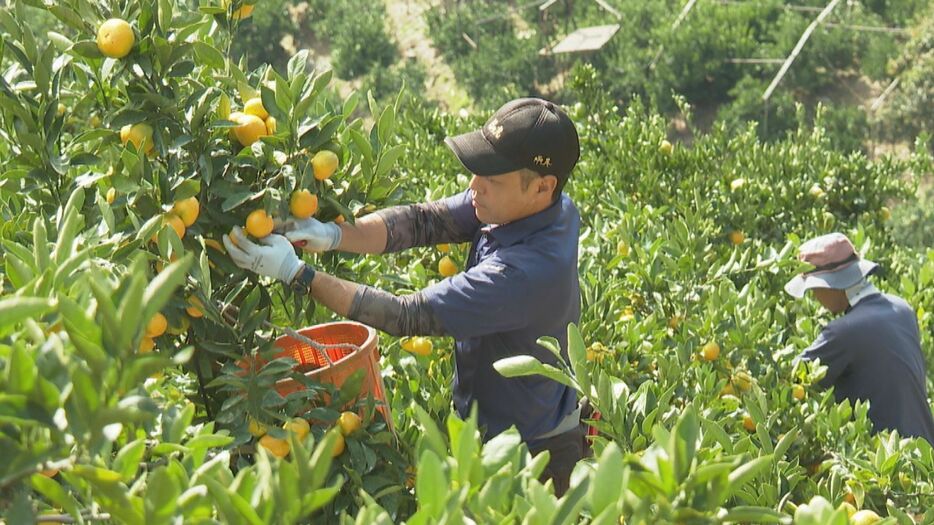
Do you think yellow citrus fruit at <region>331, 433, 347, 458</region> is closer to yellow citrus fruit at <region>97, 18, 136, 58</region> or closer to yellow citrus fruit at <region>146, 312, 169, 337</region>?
yellow citrus fruit at <region>146, 312, 169, 337</region>

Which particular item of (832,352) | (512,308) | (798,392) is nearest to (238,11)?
(512,308)

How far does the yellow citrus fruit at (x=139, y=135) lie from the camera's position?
1777 millimetres

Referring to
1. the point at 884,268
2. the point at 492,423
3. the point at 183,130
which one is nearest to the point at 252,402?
the point at 183,130

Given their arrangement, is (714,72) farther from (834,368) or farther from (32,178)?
(32,178)

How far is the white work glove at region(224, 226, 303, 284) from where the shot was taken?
183 centimetres

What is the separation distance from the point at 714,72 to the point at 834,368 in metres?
10.8

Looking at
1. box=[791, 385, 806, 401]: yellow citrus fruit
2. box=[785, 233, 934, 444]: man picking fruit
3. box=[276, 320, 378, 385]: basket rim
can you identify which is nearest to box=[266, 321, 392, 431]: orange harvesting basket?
box=[276, 320, 378, 385]: basket rim

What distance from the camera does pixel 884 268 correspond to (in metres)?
4.21

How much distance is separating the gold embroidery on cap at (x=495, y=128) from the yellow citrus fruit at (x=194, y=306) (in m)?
0.77

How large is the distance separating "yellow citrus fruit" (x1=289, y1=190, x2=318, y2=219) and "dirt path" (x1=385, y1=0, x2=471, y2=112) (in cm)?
1225

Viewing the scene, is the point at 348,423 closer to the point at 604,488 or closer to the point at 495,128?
the point at 495,128

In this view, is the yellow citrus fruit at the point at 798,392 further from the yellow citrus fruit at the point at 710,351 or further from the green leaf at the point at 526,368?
the green leaf at the point at 526,368

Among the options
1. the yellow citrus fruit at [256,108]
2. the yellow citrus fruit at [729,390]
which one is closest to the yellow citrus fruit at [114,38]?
the yellow citrus fruit at [256,108]

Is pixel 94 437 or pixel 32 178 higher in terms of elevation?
pixel 94 437
